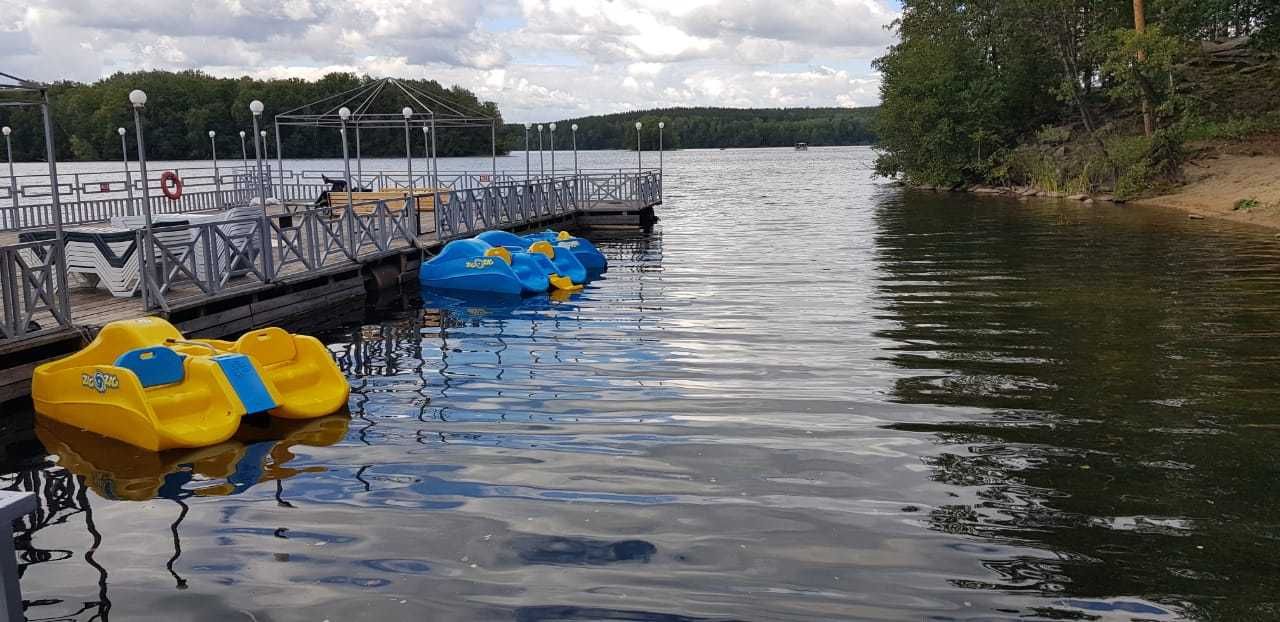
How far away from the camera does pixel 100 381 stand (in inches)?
340

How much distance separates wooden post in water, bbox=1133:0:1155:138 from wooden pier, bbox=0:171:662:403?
21237mm

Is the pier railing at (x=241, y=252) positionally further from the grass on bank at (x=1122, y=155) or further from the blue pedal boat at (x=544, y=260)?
the grass on bank at (x=1122, y=155)

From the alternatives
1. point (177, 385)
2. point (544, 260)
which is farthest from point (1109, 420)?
point (544, 260)

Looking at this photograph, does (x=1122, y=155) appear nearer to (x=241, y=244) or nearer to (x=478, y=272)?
(x=478, y=272)

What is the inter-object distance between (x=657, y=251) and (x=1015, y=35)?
2470 cm

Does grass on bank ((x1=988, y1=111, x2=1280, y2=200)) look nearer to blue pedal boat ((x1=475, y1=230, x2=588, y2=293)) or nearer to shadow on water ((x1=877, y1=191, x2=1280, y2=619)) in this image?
shadow on water ((x1=877, y1=191, x2=1280, y2=619))

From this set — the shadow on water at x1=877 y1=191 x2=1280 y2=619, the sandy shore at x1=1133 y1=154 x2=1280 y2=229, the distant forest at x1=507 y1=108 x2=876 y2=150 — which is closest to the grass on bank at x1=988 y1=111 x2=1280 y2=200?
the sandy shore at x1=1133 y1=154 x2=1280 y2=229

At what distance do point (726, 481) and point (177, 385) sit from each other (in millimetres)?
4756

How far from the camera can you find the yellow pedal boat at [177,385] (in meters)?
8.30

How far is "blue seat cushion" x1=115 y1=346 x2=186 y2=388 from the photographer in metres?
8.65

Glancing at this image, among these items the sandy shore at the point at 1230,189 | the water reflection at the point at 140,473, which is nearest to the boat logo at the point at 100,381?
the water reflection at the point at 140,473

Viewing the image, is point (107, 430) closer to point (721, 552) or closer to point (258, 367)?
point (258, 367)

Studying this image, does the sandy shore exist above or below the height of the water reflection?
Answer: above

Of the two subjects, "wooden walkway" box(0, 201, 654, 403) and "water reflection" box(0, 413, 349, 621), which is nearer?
"water reflection" box(0, 413, 349, 621)
